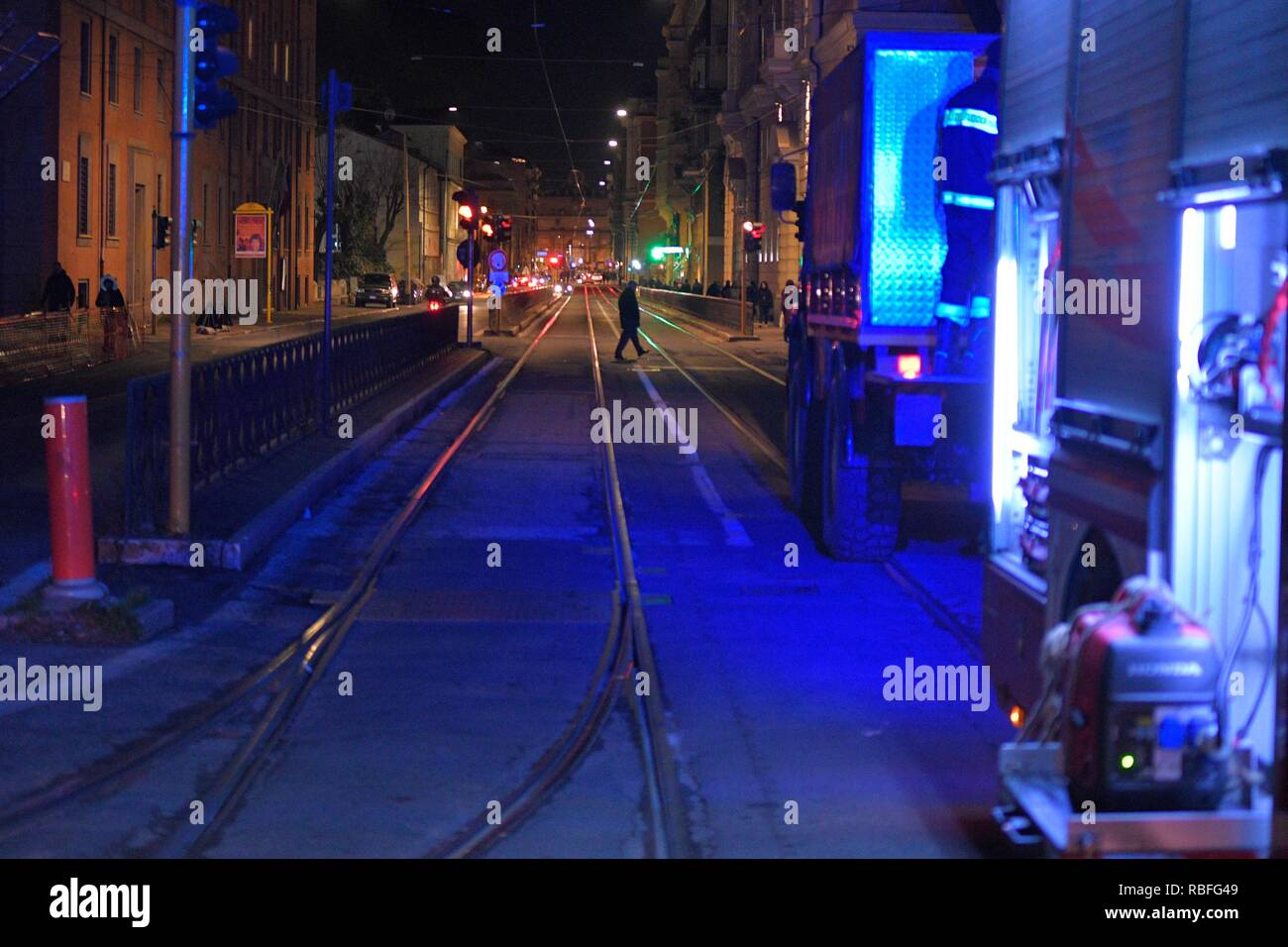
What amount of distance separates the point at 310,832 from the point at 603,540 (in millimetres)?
7524

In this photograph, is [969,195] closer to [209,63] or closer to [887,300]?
[887,300]

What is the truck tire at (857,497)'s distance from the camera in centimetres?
1225

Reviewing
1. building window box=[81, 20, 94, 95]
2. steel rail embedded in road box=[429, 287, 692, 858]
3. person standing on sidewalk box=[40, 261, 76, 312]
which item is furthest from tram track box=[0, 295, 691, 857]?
building window box=[81, 20, 94, 95]

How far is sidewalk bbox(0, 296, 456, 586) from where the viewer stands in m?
12.1

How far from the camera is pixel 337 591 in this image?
11070 mm

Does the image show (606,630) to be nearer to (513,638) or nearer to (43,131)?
(513,638)

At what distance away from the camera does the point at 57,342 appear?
100 feet

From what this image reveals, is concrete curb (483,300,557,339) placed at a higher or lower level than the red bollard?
higher

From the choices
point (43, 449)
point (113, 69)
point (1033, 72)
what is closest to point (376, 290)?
point (113, 69)

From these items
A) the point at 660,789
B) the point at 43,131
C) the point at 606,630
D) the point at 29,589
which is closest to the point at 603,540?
the point at 606,630

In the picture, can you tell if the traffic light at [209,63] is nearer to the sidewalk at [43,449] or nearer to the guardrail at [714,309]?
the sidewalk at [43,449]

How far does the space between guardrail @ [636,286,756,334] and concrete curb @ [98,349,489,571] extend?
34.7 metres

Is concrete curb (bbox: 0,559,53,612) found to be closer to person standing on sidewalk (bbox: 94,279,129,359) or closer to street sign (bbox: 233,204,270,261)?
person standing on sidewalk (bbox: 94,279,129,359)

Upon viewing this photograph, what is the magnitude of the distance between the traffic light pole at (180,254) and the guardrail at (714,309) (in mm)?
41034
